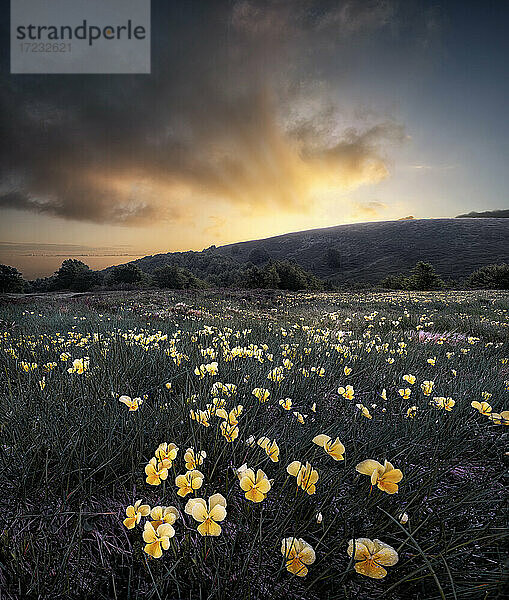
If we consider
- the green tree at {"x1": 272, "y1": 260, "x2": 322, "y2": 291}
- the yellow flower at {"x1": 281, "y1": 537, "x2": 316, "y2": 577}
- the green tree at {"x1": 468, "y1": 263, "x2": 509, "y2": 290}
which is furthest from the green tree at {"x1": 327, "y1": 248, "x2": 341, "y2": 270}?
the yellow flower at {"x1": 281, "y1": 537, "x2": 316, "y2": 577}

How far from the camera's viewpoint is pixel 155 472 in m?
1.16

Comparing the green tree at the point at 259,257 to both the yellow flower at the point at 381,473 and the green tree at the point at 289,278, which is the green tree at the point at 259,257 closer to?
the green tree at the point at 289,278

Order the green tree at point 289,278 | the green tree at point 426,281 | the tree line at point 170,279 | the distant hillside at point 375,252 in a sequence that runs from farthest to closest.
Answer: the distant hillside at point 375,252 < the green tree at point 289,278 < the green tree at point 426,281 < the tree line at point 170,279

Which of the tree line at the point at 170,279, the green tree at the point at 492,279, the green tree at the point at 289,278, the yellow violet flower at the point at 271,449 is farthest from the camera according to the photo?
the green tree at the point at 289,278

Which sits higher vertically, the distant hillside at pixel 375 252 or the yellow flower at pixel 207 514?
the distant hillside at pixel 375 252

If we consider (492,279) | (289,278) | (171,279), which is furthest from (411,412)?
(492,279)

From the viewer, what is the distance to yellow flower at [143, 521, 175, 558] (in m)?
0.90

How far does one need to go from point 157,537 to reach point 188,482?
0.20 meters

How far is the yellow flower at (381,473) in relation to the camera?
40.9 inches

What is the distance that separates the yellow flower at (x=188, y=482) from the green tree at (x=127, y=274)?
159ft

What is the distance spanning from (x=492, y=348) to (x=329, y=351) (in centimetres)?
333

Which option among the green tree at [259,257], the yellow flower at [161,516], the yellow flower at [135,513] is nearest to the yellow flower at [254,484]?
the yellow flower at [161,516]

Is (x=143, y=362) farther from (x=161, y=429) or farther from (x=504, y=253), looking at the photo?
(x=504, y=253)

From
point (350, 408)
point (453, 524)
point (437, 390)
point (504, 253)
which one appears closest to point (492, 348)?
point (437, 390)
